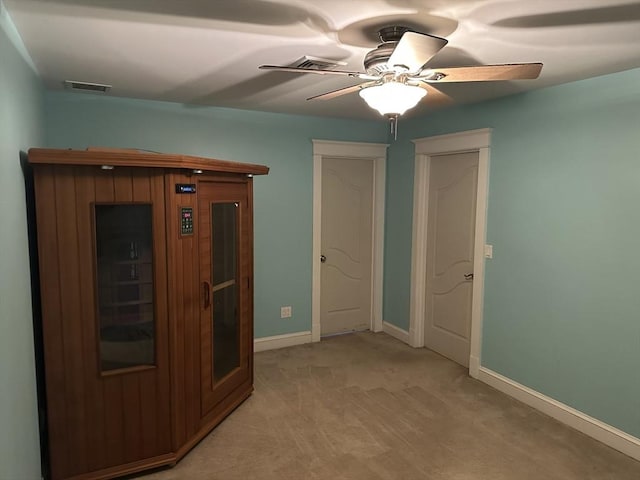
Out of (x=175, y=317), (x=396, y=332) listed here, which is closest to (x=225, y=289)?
(x=175, y=317)

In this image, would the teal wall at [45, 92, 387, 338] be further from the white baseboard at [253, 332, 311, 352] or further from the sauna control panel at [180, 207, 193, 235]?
the sauna control panel at [180, 207, 193, 235]

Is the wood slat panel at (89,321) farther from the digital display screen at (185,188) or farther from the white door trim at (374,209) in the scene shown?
the white door trim at (374,209)

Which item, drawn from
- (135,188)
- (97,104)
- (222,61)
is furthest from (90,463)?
(97,104)

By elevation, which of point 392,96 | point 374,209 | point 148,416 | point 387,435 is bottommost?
point 387,435

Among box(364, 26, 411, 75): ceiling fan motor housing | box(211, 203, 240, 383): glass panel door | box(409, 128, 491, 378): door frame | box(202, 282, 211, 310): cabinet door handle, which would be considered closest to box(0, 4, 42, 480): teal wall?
box(202, 282, 211, 310): cabinet door handle

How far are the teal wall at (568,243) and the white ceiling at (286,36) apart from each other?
30 centimetres

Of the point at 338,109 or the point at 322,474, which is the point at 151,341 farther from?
the point at 338,109

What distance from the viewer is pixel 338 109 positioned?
4.00 metres

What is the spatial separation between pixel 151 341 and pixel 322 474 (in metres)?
1.26

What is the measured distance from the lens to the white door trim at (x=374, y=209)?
4.54m

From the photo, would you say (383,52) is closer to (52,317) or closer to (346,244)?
(52,317)

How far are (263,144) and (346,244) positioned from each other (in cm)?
143

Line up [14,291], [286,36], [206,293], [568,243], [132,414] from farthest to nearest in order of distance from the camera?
[568,243] → [206,293] → [132,414] → [286,36] → [14,291]

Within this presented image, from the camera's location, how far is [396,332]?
4.86 meters
